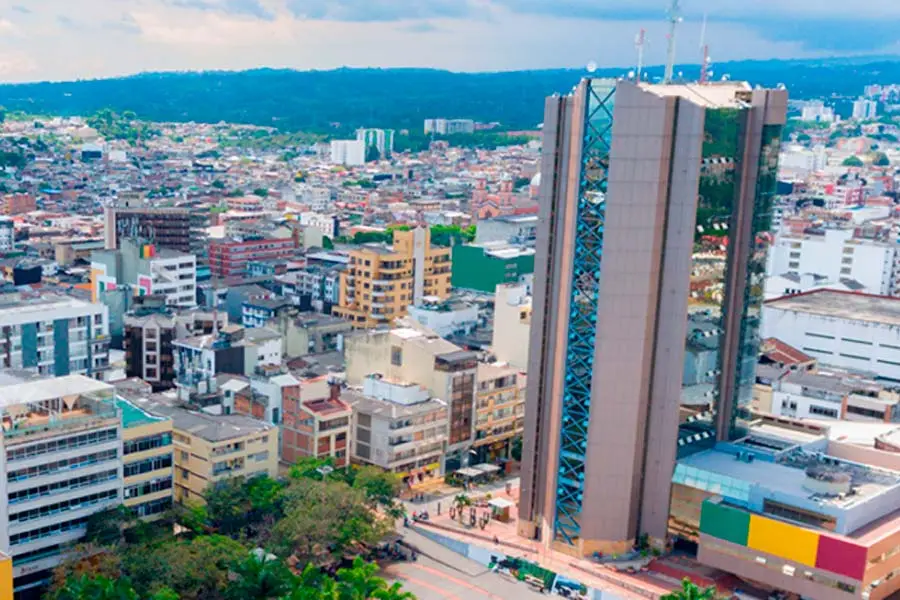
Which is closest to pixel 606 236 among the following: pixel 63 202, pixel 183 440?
pixel 183 440

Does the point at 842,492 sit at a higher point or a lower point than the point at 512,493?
higher

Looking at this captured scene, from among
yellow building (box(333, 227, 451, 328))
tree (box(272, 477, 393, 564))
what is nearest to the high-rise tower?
tree (box(272, 477, 393, 564))

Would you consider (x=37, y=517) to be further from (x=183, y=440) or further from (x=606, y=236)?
(x=606, y=236)

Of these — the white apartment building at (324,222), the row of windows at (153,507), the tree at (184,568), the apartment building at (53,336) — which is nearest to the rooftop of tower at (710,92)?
the tree at (184,568)

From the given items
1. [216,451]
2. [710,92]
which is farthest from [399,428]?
[710,92]

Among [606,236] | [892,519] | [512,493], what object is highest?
[606,236]

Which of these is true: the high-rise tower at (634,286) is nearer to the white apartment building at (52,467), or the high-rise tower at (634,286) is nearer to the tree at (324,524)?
the tree at (324,524)

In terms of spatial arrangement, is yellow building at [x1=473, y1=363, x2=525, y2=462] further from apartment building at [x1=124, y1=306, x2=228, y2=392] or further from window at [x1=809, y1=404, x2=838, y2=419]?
apartment building at [x1=124, y1=306, x2=228, y2=392]
